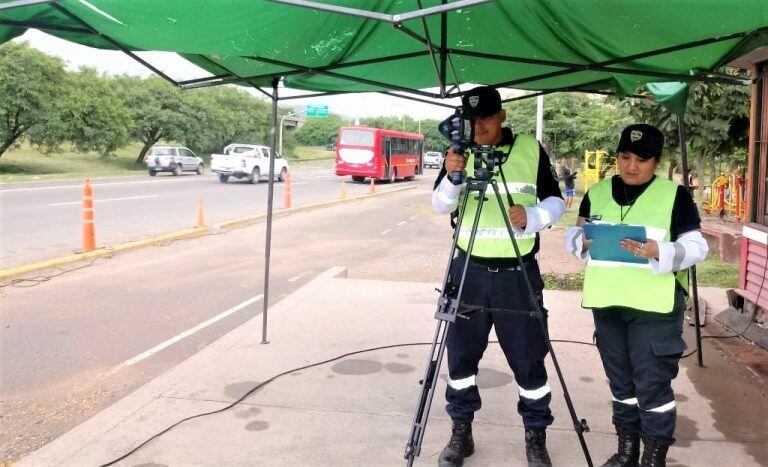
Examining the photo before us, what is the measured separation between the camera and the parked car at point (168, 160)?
1184 inches

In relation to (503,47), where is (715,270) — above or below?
below

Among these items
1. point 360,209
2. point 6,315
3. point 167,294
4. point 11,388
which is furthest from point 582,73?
point 360,209

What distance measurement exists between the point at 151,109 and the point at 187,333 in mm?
38516

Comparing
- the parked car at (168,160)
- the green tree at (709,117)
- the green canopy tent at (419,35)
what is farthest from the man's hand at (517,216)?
the parked car at (168,160)

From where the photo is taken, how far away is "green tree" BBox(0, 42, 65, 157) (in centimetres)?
2780

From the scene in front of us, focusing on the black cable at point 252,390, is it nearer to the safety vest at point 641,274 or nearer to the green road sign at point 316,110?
the safety vest at point 641,274

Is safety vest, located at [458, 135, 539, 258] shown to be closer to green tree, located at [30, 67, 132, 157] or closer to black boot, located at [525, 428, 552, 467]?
black boot, located at [525, 428, 552, 467]

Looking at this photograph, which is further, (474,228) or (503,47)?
(503,47)

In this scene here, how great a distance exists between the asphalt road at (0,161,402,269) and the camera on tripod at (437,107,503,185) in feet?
26.3

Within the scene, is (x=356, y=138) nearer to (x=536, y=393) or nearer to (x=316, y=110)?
(x=316, y=110)

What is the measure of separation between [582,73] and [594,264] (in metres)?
2.16

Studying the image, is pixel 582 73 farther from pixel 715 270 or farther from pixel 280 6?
pixel 715 270

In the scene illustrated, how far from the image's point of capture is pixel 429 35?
3.58 m

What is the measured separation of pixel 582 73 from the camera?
4527 mm
